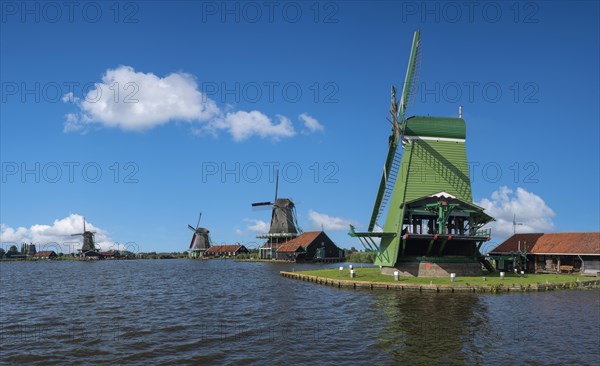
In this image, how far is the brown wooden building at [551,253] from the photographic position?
4566cm

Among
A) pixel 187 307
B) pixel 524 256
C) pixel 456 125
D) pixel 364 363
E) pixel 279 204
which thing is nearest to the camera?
pixel 364 363

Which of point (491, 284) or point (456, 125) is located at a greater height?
point (456, 125)

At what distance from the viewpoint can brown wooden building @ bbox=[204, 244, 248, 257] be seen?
13875 centimetres

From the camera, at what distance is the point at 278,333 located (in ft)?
71.2

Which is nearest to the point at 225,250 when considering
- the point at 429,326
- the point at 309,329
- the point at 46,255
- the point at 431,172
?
the point at 46,255

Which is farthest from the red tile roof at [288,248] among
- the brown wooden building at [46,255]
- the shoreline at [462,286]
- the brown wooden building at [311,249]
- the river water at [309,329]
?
the brown wooden building at [46,255]

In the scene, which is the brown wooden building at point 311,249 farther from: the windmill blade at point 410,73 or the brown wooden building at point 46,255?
the brown wooden building at point 46,255

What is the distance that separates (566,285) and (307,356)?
28981 millimetres

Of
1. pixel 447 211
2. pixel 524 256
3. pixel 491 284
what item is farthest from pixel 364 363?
pixel 524 256

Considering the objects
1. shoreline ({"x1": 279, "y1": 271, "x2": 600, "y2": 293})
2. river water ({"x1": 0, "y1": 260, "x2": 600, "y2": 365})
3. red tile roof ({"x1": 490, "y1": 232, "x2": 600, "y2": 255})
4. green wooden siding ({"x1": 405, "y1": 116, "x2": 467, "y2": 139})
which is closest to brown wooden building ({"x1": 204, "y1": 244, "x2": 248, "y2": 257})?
red tile roof ({"x1": 490, "y1": 232, "x2": 600, "y2": 255})

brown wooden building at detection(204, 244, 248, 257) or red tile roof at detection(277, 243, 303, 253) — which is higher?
red tile roof at detection(277, 243, 303, 253)

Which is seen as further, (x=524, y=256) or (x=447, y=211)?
(x=524, y=256)

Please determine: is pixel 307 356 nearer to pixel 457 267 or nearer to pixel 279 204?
pixel 457 267

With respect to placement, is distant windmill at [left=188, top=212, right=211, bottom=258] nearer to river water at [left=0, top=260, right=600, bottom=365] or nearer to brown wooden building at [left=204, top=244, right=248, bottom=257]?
brown wooden building at [left=204, top=244, right=248, bottom=257]
